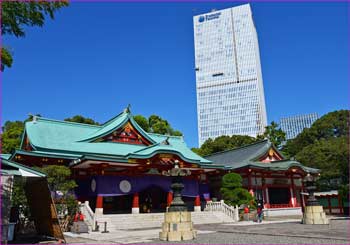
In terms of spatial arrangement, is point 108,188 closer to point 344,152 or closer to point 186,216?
point 186,216

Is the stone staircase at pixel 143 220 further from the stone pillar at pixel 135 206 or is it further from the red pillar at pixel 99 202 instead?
the red pillar at pixel 99 202

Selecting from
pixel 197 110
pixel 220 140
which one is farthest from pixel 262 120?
pixel 220 140

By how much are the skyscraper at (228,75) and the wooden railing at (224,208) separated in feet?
289

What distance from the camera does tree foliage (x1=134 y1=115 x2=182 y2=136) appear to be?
45.4 meters

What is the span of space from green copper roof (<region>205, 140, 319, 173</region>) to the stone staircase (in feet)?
19.0

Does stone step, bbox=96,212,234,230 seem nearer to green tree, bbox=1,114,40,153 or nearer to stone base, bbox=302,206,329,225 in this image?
stone base, bbox=302,206,329,225

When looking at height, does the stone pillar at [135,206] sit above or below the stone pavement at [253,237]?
above

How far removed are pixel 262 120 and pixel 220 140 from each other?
182 ft

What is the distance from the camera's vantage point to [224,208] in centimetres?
2350

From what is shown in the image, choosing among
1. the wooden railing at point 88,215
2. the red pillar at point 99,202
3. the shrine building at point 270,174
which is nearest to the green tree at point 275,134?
the shrine building at point 270,174

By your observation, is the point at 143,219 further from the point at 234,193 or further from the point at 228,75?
the point at 228,75

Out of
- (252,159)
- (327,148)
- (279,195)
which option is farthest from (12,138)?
(327,148)

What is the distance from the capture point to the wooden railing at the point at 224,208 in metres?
22.9

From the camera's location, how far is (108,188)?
837 inches
